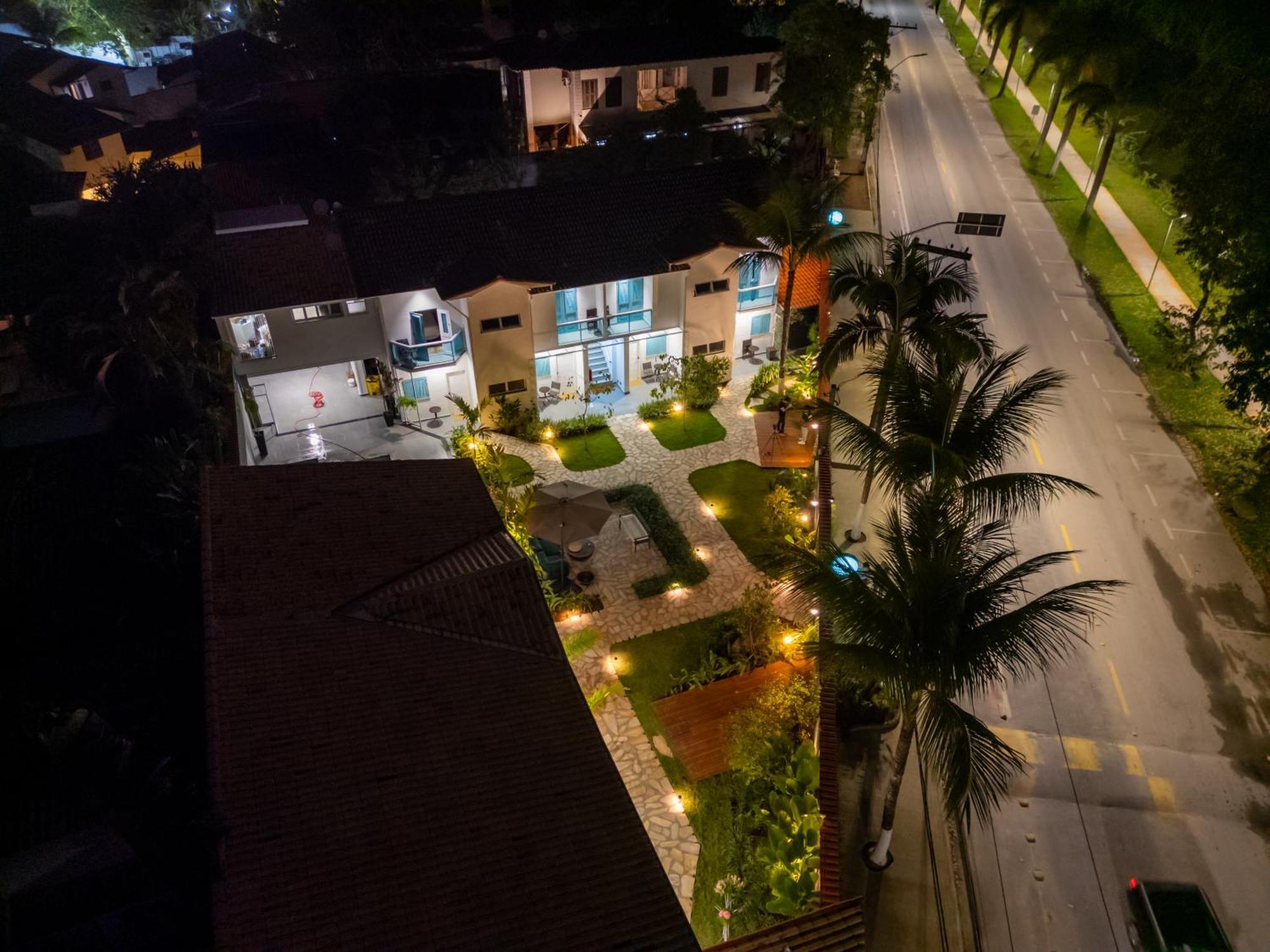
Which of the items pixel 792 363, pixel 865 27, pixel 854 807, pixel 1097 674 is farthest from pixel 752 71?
pixel 854 807

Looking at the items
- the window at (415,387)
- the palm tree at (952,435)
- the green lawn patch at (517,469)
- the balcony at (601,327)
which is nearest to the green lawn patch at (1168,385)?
the palm tree at (952,435)

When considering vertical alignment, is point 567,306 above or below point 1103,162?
below

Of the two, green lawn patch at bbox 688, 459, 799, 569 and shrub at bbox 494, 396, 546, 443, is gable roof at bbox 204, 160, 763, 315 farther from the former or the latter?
green lawn patch at bbox 688, 459, 799, 569

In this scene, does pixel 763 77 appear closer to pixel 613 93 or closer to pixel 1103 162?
pixel 613 93

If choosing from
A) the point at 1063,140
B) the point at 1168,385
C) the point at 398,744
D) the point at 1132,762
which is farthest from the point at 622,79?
the point at 398,744

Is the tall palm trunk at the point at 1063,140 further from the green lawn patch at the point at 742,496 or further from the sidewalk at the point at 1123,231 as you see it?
the green lawn patch at the point at 742,496

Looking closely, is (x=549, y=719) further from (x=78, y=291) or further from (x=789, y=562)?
(x=78, y=291)
